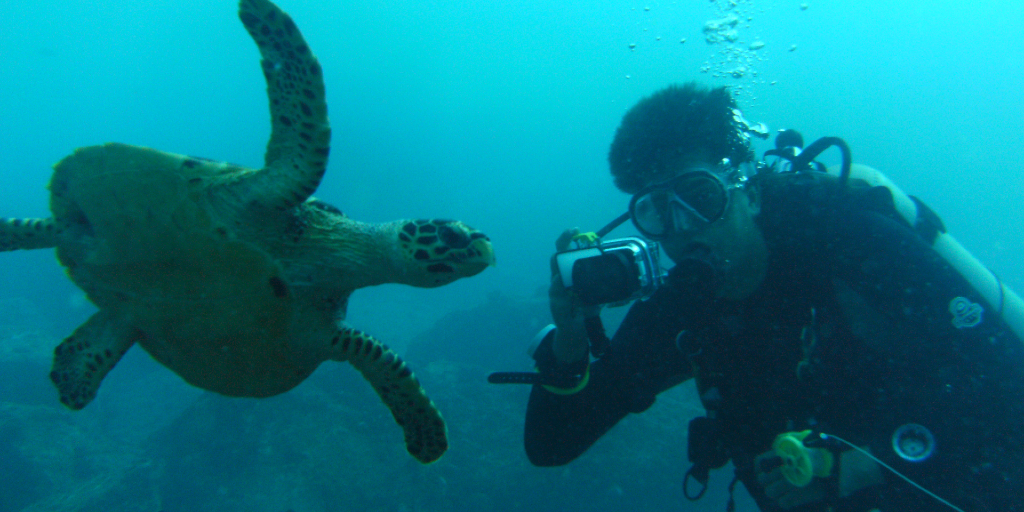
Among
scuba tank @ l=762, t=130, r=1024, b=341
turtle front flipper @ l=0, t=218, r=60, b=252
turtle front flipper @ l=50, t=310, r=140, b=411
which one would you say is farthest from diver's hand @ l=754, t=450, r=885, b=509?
turtle front flipper @ l=0, t=218, r=60, b=252

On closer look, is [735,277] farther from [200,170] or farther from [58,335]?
[58,335]

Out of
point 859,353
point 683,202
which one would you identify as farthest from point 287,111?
point 859,353

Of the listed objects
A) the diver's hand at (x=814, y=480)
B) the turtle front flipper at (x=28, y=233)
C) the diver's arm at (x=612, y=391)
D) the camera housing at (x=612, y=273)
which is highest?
the camera housing at (x=612, y=273)

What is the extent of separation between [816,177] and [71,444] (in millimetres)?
16268

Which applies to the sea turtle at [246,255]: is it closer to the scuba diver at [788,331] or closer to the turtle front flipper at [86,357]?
the turtle front flipper at [86,357]

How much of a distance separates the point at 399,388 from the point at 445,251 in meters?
0.91

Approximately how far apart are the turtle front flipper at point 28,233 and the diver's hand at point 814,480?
3.91 m

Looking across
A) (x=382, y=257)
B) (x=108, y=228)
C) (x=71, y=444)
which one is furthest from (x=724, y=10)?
(x=71, y=444)

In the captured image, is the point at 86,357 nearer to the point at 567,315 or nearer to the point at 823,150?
the point at 567,315

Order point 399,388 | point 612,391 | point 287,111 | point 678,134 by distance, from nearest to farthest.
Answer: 1. point 287,111
2. point 399,388
3. point 678,134
4. point 612,391

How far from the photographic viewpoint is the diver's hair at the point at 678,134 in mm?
2975

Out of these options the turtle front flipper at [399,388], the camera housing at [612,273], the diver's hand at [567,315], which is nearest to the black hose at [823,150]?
the camera housing at [612,273]

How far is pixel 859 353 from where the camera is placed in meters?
2.39

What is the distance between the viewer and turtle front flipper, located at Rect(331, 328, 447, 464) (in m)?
2.43
